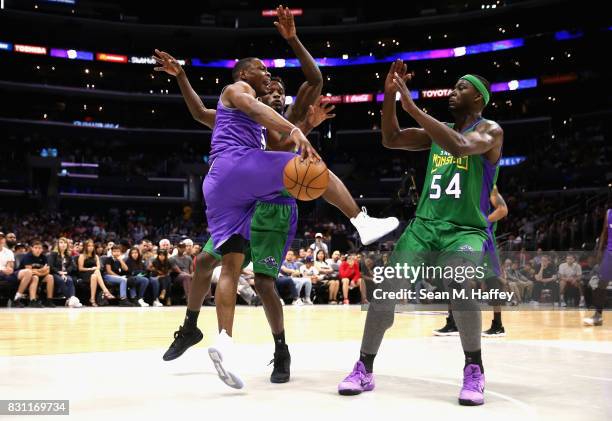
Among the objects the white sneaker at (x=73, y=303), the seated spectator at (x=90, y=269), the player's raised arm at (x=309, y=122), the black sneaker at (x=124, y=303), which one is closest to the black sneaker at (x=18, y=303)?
the white sneaker at (x=73, y=303)

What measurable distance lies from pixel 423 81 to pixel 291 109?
37.2 meters

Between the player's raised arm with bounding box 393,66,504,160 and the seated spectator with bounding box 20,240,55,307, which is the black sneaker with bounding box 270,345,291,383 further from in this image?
the seated spectator with bounding box 20,240,55,307

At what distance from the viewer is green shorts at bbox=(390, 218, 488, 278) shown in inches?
155

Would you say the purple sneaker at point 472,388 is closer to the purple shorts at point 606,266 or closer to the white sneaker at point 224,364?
the white sneaker at point 224,364

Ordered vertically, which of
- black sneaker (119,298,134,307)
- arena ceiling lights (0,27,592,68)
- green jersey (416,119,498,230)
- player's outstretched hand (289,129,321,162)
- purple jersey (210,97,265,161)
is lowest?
black sneaker (119,298,134,307)

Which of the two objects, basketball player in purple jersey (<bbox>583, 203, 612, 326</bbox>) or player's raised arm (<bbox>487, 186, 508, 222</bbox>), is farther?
basketball player in purple jersey (<bbox>583, 203, 612, 326</bbox>)

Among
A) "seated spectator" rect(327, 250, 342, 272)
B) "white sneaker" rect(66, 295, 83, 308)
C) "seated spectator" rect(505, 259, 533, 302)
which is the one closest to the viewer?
"white sneaker" rect(66, 295, 83, 308)

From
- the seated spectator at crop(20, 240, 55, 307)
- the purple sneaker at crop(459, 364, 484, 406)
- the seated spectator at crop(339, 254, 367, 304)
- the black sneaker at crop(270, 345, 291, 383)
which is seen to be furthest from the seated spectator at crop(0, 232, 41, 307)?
the purple sneaker at crop(459, 364, 484, 406)

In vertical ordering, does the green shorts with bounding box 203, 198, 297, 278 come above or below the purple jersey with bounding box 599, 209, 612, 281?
above

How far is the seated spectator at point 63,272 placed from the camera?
41.5 ft

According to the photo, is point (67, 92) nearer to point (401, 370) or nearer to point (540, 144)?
point (540, 144)

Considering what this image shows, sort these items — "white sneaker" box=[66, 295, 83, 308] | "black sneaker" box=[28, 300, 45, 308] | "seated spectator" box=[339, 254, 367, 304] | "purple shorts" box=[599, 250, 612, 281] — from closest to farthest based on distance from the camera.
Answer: "purple shorts" box=[599, 250, 612, 281]
"black sneaker" box=[28, 300, 45, 308]
"white sneaker" box=[66, 295, 83, 308]
"seated spectator" box=[339, 254, 367, 304]

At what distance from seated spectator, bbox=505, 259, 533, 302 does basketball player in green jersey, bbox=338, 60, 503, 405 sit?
1037cm

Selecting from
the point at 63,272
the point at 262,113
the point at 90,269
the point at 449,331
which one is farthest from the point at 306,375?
the point at 63,272
